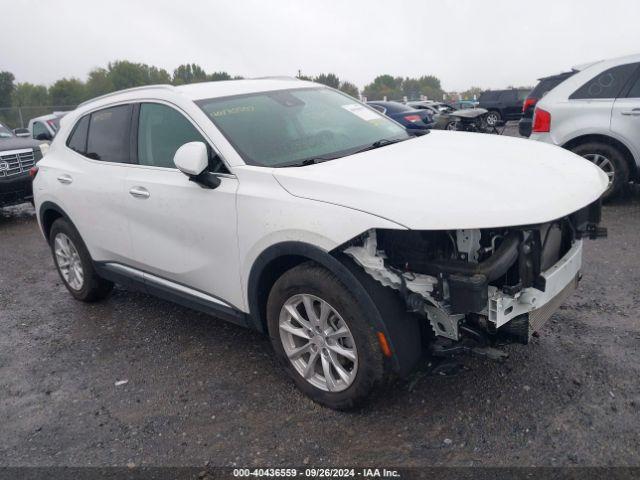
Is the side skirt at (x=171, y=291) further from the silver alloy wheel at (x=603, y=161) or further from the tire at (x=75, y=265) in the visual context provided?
the silver alloy wheel at (x=603, y=161)

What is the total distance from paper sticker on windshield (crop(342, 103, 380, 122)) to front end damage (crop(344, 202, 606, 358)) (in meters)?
1.61

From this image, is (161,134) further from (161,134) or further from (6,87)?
(6,87)

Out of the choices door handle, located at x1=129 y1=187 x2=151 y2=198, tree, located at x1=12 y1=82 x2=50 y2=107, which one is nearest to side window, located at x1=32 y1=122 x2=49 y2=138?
door handle, located at x1=129 y1=187 x2=151 y2=198

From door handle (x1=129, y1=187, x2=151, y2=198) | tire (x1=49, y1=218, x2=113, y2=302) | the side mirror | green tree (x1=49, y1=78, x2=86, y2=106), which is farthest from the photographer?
green tree (x1=49, y1=78, x2=86, y2=106)

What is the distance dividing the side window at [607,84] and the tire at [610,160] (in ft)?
1.95

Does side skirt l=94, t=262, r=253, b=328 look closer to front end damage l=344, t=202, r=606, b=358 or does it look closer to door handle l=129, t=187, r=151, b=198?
door handle l=129, t=187, r=151, b=198

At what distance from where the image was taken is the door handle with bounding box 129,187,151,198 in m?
3.75

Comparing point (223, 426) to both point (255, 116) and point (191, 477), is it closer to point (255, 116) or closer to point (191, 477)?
point (191, 477)

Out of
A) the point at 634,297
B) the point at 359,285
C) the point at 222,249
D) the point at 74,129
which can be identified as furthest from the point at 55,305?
the point at 634,297

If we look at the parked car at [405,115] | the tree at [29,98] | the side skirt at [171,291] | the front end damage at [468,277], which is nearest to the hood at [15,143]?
the side skirt at [171,291]

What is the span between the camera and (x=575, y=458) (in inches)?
100

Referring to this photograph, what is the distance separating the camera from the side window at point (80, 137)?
181 inches

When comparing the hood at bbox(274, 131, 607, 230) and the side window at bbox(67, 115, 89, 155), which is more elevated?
the side window at bbox(67, 115, 89, 155)

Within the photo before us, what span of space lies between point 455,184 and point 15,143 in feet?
30.3
